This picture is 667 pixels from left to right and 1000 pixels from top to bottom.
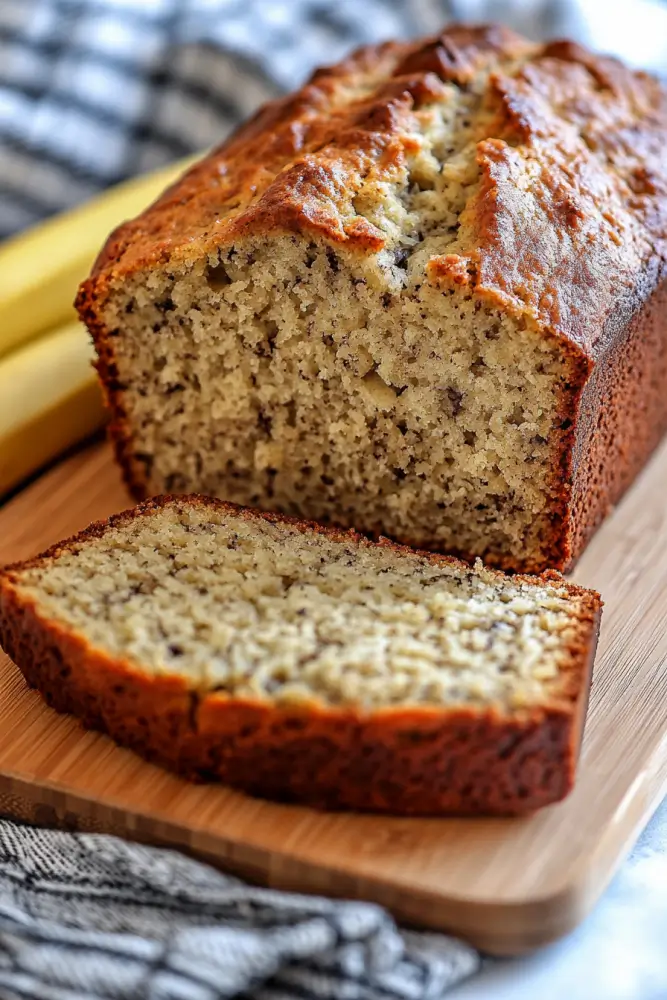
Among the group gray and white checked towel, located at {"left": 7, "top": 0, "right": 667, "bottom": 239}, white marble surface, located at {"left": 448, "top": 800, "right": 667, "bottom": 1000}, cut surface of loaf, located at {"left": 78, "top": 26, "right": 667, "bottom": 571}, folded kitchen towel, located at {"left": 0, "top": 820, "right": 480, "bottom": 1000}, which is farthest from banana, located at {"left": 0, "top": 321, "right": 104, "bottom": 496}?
white marble surface, located at {"left": 448, "top": 800, "right": 667, "bottom": 1000}

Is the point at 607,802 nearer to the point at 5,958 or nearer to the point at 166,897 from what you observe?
the point at 166,897

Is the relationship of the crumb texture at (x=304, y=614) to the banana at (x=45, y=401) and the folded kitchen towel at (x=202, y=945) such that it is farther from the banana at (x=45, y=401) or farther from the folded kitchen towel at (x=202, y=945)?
the banana at (x=45, y=401)

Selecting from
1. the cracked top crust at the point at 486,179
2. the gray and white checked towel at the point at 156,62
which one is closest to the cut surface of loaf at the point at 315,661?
the cracked top crust at the point at 486,179

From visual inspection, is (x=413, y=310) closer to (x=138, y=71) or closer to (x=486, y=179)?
(x=486, y=179)

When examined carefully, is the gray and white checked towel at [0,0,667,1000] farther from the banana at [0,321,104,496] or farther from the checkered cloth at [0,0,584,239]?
the banana at [0,321,104,496]

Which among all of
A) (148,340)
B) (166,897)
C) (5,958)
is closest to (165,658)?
(166,897)

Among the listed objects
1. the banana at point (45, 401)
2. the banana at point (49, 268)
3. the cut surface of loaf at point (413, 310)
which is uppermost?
the cut surface of loaf at point (413, 310)
